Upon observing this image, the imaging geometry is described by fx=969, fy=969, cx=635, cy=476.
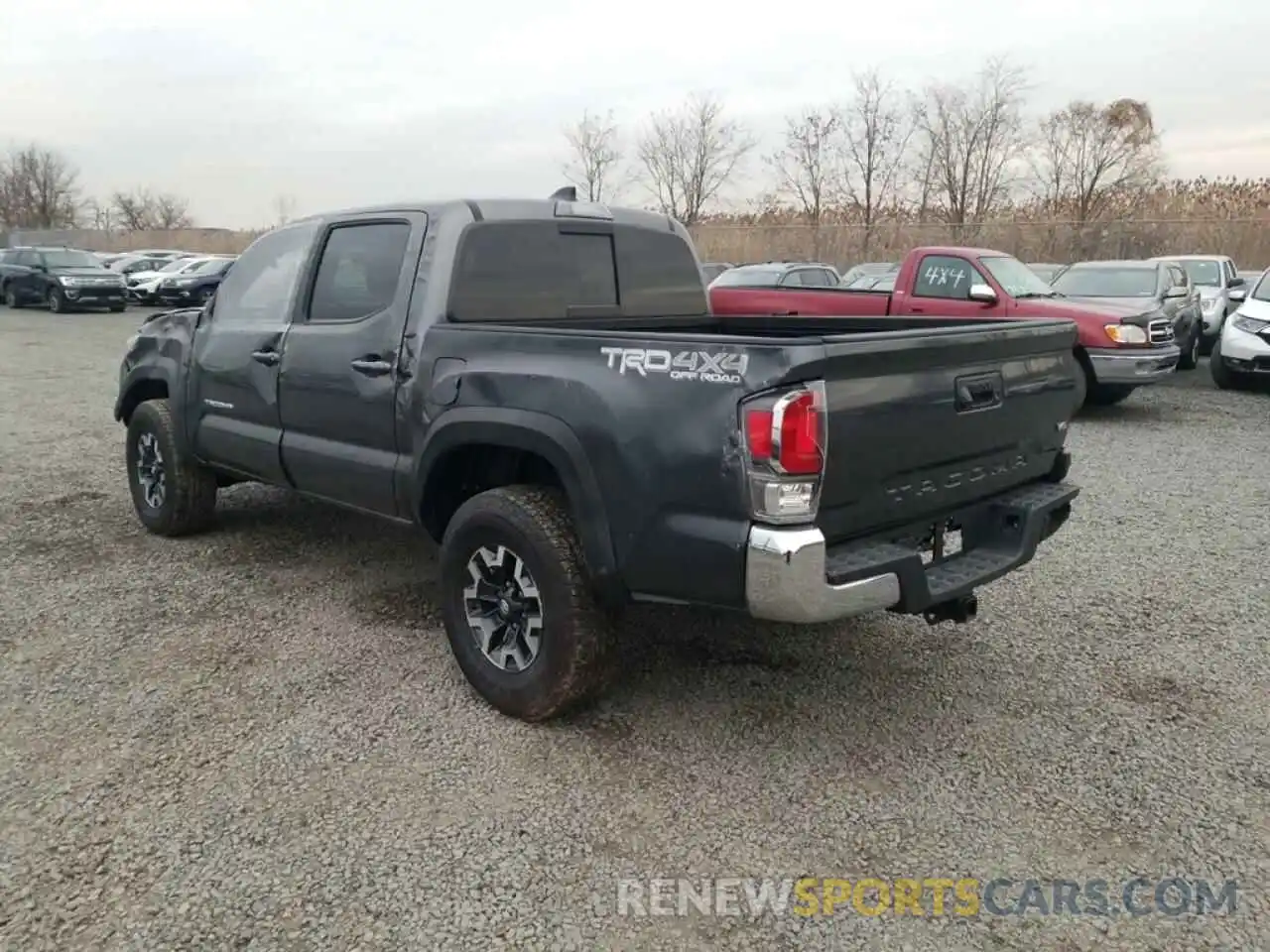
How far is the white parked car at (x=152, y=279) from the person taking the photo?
30.3 m

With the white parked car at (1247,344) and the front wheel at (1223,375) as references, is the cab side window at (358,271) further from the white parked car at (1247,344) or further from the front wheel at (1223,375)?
the front wheel at (1223,375)

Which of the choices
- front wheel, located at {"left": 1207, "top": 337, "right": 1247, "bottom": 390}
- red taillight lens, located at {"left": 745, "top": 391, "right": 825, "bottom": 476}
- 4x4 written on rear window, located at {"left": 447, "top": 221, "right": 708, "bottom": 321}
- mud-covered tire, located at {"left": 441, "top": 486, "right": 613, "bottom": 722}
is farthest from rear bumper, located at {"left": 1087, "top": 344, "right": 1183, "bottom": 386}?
red taillight lens, located at {"left": 745, "top": 391, "right": 825, "bottom": 476}

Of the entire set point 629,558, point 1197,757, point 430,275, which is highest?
point 430,275

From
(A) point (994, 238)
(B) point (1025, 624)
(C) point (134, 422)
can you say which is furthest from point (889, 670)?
(A) point (994, 238)

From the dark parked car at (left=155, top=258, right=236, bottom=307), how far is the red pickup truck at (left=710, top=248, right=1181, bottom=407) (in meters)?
21.0

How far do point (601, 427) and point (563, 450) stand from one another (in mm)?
191

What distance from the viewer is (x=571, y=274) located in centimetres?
448

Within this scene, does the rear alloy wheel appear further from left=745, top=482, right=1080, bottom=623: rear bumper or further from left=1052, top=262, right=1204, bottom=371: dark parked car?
left=1052, top=262, right=1204, bottom=371: dark parked car

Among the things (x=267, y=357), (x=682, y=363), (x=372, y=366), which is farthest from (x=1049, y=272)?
(x=682, y=363)

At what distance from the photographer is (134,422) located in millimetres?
5973

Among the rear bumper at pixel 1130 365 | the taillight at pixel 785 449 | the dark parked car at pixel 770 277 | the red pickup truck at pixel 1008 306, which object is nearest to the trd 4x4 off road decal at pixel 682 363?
the taillight at pixel 785 449

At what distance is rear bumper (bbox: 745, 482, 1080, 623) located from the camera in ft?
9.41

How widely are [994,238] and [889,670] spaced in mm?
29081

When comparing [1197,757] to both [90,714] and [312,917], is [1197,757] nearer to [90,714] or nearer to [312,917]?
[312,917]
